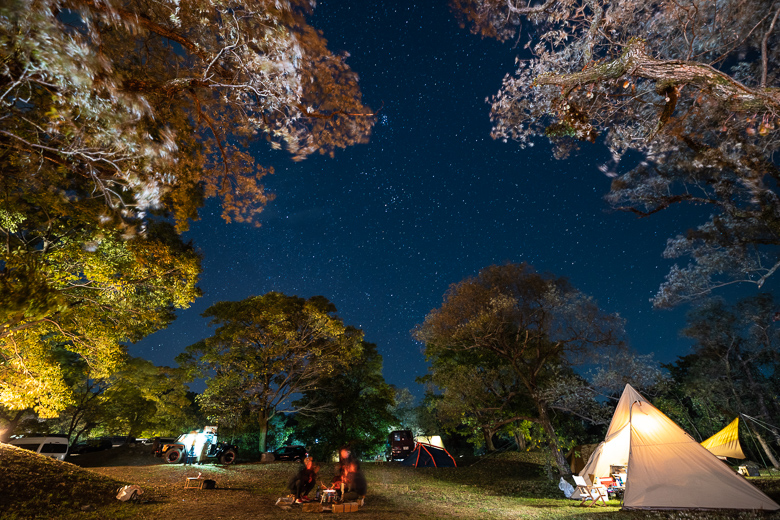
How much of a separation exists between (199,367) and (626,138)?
71.7ft

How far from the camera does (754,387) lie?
2419 centimetres

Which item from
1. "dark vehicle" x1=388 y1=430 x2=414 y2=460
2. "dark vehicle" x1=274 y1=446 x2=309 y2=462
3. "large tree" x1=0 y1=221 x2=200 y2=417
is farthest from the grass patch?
"dark vehicle" x1=388 y1=430 x2=414 y2=460

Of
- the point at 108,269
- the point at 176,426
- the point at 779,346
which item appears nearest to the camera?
the point at 108,269

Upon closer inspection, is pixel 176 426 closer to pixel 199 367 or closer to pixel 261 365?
pixel 199 367

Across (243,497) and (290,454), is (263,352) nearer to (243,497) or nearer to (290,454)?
(290,454)

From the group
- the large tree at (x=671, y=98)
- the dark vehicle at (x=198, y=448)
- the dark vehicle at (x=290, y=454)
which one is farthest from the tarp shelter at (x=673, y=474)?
the dark vehicle at (x=290, y=454)

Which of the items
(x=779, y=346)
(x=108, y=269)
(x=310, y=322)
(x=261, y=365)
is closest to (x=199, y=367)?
(x=261, y=365)

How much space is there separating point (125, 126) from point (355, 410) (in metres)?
24.1

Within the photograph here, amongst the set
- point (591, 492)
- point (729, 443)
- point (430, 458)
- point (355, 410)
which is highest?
point (355, 410)

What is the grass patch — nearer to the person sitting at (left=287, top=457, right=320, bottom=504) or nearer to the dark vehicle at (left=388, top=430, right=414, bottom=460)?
the person sitting at (left=287, top=457, right=320, bottom=504)

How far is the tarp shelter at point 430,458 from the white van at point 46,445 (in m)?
19.2

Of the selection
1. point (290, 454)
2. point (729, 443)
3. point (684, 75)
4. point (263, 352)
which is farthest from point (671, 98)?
point (290, 454)

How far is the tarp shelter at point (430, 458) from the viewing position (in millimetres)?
20344

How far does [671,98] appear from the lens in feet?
18.7
